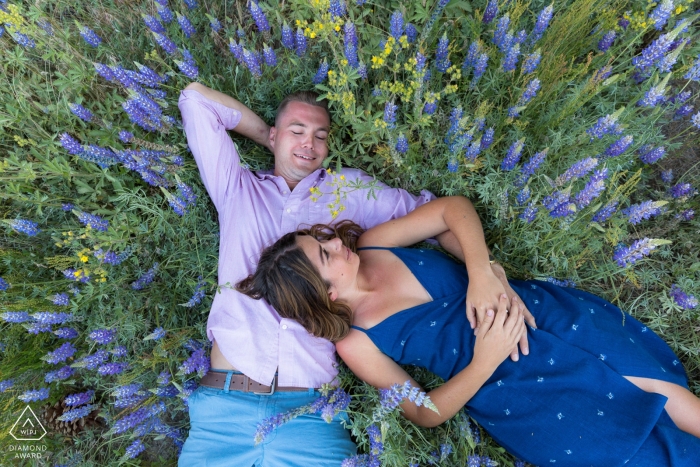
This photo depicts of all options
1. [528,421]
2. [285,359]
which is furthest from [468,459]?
[285,359]

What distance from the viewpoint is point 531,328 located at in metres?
2.30

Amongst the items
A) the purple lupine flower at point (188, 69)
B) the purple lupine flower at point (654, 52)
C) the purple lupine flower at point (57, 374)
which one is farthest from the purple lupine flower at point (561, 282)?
the purple lupine flower at point (57, 374)

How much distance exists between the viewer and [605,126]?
7.00 ft

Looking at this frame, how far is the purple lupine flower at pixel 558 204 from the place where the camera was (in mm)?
2152

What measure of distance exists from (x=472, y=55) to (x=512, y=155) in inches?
27.5

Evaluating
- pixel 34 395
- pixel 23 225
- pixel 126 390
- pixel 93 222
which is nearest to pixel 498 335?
pixel 126 390

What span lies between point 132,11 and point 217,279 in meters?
2.16

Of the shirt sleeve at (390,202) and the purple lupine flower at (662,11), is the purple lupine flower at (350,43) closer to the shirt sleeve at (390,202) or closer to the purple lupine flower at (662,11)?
the shirt sleeve at (390,202)

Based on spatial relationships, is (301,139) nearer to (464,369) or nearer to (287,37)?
(287,37)

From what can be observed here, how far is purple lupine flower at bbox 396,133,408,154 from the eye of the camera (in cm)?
244

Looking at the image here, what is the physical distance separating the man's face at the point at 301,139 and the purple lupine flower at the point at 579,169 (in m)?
1.46

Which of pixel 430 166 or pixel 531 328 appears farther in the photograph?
pixel 430 166

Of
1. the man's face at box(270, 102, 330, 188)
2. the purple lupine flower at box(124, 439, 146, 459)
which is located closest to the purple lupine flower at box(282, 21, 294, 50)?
the man's face at box(270, 102, 330, 188)

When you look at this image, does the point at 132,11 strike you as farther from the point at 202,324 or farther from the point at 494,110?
the point at 494,110
